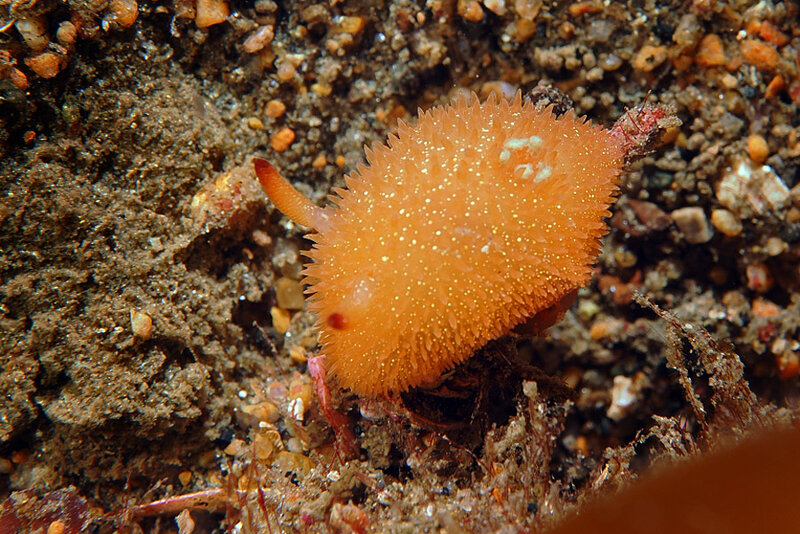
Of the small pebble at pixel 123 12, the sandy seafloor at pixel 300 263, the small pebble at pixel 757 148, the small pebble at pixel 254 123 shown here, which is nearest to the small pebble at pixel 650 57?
the sandy seafloor at pixel 300 263

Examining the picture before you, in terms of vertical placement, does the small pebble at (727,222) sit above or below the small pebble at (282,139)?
below

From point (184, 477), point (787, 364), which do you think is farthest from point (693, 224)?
point (184, 477)

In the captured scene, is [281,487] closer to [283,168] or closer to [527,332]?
[527,332]

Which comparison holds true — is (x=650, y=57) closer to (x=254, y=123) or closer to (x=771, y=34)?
(x=771, y=34)

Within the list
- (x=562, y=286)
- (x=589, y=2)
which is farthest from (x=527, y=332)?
(x=589, y=2)

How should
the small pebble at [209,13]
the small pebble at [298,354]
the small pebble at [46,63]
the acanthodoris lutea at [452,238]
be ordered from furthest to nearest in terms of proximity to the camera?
the small pebble at [298,354] < the small pebble at [209,13] < the small pebble at [46,63] < the acanthodoris lutea at [452,238]

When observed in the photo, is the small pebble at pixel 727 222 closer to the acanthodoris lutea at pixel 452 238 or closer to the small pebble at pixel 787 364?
the small pebble at pixel 787 364
